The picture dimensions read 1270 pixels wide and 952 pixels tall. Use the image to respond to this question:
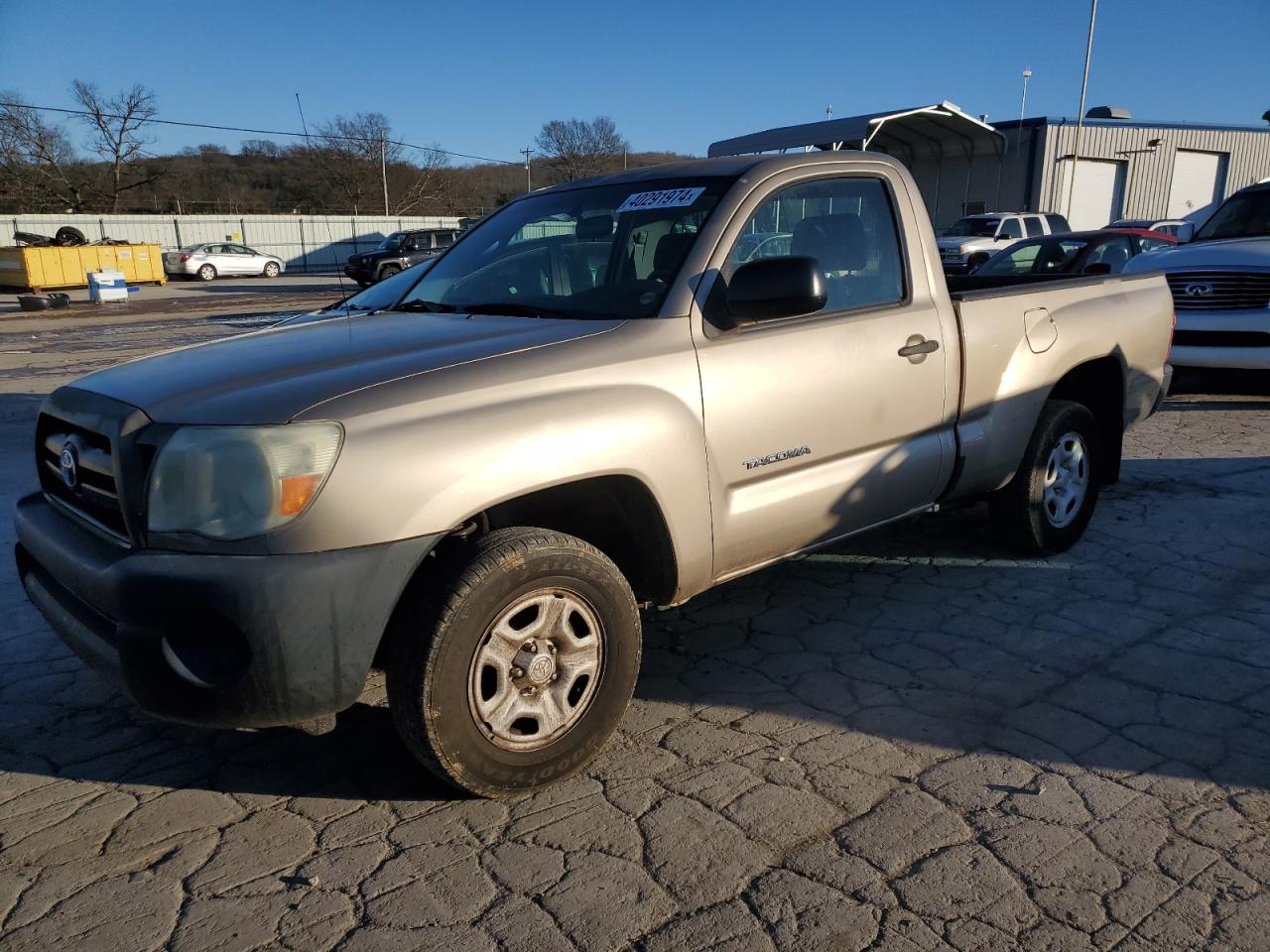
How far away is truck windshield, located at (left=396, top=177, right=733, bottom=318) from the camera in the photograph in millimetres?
3393

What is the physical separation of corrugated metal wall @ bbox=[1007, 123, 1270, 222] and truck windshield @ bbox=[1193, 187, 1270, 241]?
26314 mm

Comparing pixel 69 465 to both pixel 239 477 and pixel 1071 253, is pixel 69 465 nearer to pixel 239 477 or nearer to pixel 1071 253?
pixel 239 477

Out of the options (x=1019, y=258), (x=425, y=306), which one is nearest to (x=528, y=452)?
(x=425, y=306)

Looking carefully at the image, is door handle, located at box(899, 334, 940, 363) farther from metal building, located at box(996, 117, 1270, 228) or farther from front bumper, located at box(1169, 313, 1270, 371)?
metal building, located at box(996, 117, 1270, 228)

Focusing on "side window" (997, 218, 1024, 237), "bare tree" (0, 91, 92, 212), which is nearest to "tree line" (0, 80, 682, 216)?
"bare tree" (0, 91, 92, 212)

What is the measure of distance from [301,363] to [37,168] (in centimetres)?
6331

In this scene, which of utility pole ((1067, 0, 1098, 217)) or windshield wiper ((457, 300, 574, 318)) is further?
utility pole ((1067, 0, 1098, 217))

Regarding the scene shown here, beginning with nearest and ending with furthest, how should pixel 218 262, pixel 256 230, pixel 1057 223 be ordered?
1. pixel 1057 223
2. pixel 218 262
3. pixel 256 230

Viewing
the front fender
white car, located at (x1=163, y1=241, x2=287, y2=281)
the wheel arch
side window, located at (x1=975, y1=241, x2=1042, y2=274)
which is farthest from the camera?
white car, located at (x1=163, y1=241, x2=287, y2=281)

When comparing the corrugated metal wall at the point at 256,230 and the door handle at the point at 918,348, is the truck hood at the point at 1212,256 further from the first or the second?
the corrugated metal wall at the point at 256,230

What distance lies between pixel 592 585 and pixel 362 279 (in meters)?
26.2

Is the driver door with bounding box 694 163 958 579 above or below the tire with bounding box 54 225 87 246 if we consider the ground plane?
below

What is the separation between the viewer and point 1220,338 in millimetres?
8617

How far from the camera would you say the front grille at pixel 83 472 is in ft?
8.80
